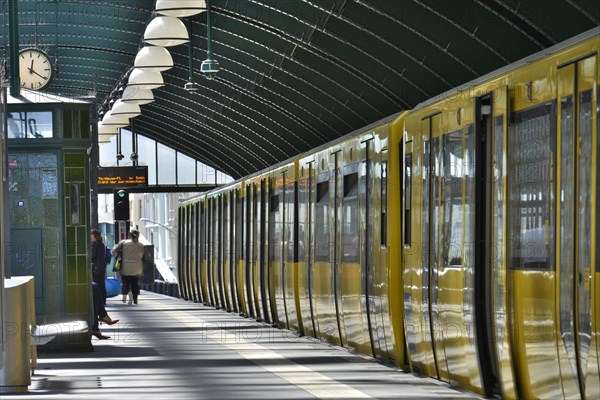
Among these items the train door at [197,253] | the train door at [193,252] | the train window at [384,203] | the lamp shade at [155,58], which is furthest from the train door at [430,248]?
the train door at [193,252]

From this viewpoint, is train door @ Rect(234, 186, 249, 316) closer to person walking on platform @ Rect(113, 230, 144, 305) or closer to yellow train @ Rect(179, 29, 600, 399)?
Answer: person walking on platform @ Rect(113, 230, 144, 305)

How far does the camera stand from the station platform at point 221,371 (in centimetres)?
1462

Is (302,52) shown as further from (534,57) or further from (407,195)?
(534,57)

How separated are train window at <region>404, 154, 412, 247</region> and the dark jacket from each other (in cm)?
870

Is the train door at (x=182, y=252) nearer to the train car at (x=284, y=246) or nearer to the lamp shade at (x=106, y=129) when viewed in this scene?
the lamp shade at (x=106, y=129)

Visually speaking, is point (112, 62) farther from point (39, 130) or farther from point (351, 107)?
point (39, 130)

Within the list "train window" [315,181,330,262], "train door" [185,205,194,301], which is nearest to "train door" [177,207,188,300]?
"train door" [185,205,194,301]

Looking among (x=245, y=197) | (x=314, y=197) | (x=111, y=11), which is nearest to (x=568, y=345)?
(x=314, y=197)

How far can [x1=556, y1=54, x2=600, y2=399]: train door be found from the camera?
10484 mm

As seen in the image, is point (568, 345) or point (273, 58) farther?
point (273, 58)

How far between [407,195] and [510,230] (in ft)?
13.0

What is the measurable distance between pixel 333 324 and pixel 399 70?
608 inches

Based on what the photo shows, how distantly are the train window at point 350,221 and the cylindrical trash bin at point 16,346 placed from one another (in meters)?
5.31

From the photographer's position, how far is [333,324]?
69.1 ft
